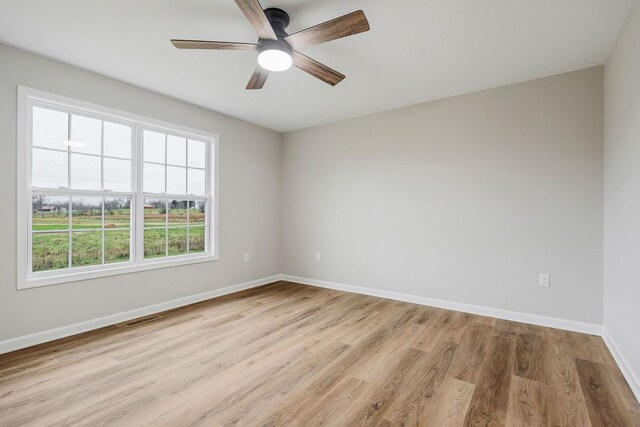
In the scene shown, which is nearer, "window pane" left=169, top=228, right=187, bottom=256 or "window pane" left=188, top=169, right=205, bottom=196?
"window pane" left=169, top=228, right=187, bottom=256

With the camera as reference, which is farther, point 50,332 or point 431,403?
point 50,332

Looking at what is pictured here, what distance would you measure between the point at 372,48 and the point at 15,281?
3586mm

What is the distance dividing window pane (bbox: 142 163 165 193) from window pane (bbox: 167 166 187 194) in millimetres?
87

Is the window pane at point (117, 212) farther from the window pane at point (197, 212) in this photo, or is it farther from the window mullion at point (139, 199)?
the window pane at point (197, 212)

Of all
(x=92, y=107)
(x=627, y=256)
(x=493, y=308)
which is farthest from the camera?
(x=493, y=308)

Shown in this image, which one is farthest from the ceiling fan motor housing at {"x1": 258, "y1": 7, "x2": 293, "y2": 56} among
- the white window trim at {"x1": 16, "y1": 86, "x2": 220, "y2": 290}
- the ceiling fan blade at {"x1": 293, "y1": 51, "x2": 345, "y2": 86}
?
the white window trim at {"x1": 16, "y1": 86, "x2": 220, "y2": 290}

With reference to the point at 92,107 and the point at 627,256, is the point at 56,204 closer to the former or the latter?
the point at 92,107

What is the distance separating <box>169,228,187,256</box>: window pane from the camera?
3.70 m

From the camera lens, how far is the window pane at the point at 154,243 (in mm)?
3444

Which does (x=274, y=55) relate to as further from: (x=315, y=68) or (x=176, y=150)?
(x=176, y=150)

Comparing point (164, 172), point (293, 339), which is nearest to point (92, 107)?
point (164, 172)

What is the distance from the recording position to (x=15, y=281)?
8.18 feet

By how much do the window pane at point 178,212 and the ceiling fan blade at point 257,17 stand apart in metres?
2.48

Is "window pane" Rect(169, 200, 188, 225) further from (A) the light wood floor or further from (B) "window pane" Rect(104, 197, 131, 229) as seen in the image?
(A) the light wood floor
